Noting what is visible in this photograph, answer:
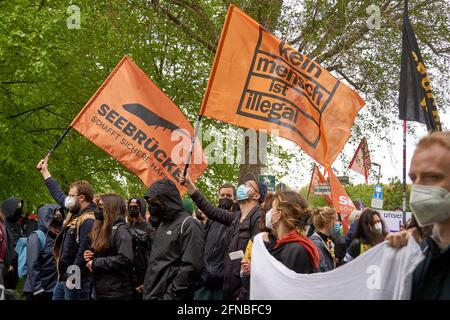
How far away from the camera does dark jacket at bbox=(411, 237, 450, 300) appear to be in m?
3.16

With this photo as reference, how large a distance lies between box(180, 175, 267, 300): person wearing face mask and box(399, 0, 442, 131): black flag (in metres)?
2.60

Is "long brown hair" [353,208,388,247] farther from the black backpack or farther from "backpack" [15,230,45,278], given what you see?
"backpack" [15,230,45,278]

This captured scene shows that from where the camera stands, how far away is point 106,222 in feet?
25.8

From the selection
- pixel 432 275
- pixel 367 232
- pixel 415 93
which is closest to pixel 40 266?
pixel 367 232

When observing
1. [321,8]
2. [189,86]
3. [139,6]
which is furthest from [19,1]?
[321,8]

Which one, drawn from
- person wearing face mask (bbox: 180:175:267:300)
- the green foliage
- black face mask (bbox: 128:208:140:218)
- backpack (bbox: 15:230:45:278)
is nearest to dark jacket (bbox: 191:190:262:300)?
person wearing face mask (bbox: 180:175:267:300)

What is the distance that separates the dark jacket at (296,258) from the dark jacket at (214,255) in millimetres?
3156

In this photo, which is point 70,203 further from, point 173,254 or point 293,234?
point 293,234

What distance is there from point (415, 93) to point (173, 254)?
14.1ft

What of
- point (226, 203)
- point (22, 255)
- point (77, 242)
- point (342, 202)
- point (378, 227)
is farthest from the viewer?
point (342, 202)

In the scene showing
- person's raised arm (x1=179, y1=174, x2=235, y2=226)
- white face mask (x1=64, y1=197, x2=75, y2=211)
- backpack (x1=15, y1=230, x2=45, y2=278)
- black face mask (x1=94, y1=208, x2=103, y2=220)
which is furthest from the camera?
backpack (x1=15, y1=230, x2=45, y2=278)

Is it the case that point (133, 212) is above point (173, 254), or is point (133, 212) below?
above

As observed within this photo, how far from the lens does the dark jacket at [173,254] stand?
6949 millimetres

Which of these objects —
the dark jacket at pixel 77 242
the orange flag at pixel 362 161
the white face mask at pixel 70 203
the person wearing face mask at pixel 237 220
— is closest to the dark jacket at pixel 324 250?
the person wearing face mask at pixel 237 220
